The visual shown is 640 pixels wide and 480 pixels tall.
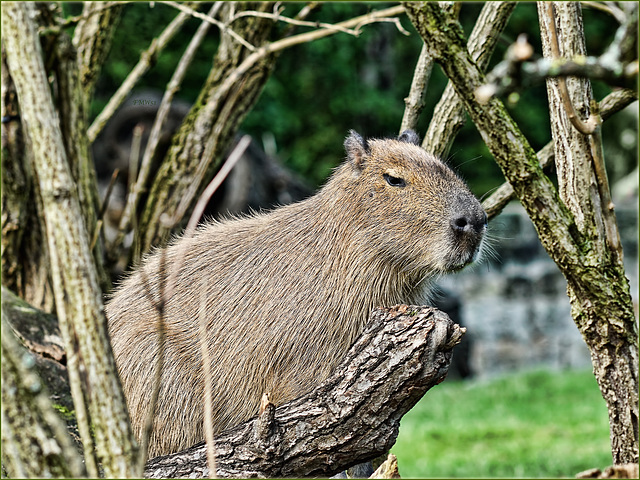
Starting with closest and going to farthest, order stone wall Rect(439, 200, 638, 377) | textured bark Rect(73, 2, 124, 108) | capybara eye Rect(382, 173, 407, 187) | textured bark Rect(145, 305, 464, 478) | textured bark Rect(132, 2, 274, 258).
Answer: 1. textured bark Rect(145, 305, 464, 478)
2. capybara eye Rect(382, 173, 407, 187)
3. textured bark Rect(132, 2, 274, 258)
4. textured bark Rect(73, 2, 124, 108)
5. stone wall Rect(439, 200, 638, 377)

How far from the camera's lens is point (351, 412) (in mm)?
2783

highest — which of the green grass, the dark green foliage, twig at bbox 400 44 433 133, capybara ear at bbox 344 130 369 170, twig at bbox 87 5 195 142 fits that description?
the dark green foliage

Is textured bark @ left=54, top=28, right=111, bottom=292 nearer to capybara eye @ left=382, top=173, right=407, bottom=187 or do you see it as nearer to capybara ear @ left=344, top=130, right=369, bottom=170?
capybara ear @ left=344, top=130, right=369, bottom=170

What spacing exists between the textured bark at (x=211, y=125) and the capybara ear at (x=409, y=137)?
1326mm

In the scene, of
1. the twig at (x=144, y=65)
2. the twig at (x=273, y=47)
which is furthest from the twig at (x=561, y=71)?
the twig at (x=144, y=65)

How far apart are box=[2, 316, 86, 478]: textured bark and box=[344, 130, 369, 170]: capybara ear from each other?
183 cm

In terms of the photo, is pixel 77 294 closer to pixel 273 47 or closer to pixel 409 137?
pixel 409 137

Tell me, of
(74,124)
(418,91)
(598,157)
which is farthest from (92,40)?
(598,157)

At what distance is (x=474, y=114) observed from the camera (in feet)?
8.04

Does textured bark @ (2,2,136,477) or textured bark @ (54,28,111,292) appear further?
textured bark @ (54,28,111,292)

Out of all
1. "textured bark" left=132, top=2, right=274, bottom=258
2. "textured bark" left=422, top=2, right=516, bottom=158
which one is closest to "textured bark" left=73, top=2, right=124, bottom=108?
"textured bark" left=132, top=2, right=274, bottom=258

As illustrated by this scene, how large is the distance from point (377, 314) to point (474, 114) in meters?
0.84

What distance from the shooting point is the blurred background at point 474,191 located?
22.2 feet

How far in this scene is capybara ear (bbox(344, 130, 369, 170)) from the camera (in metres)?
3.41
